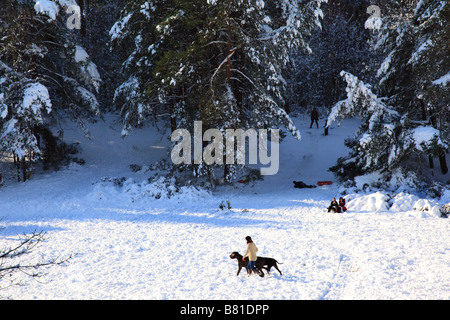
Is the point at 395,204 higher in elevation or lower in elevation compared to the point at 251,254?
higher

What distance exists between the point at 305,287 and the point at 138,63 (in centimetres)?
1530

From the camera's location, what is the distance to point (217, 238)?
11.7 metres

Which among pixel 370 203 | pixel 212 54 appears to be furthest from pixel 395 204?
pixel 212 54

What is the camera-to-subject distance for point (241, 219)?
14.0 metres

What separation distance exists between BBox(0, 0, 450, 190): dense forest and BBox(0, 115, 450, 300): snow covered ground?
2.34 meters

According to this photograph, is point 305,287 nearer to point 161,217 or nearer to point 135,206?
point 161,217

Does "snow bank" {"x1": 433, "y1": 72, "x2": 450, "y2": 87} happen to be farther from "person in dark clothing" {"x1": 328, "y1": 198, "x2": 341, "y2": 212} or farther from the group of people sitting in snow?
"person in dark clothing" {"x1": 328, "y1": 198, "x2": 341, "y2": 212}

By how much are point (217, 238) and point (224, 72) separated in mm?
9754

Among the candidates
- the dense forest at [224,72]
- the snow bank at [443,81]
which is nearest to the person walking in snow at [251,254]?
the dense forest at [224,72]

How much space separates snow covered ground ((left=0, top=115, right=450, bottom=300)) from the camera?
8.22 metres

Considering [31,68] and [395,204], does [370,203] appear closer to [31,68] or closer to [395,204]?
[395,204]

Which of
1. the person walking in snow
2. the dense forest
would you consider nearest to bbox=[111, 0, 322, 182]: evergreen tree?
the dense forest

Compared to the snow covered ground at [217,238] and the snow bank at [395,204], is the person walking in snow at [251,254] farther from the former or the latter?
the snow bank at [395,204]

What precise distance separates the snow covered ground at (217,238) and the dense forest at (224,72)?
2341 mm
